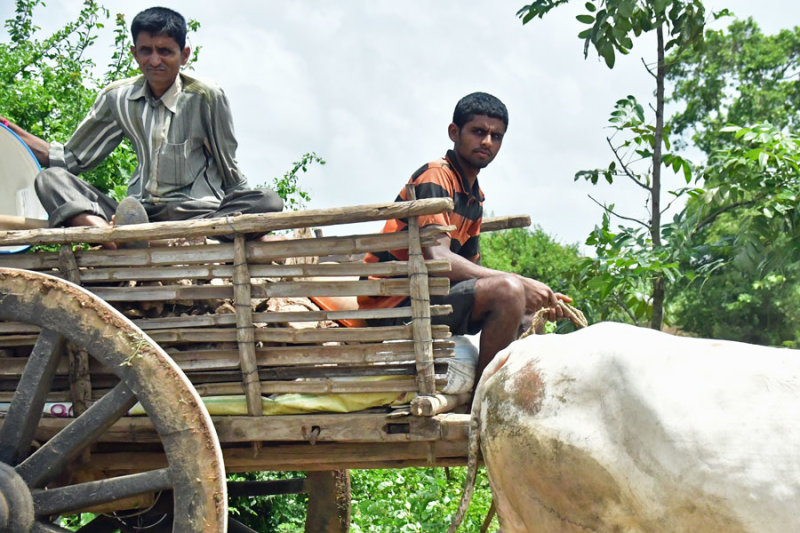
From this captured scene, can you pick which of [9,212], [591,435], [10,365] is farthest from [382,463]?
[9,212]

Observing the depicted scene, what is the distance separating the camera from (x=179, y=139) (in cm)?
350

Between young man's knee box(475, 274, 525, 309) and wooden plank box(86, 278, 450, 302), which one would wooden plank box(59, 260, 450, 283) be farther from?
young man's knee box(475, 274, 525, 309)

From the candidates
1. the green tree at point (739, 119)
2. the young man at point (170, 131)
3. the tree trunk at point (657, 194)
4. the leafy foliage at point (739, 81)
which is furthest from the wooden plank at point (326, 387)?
the leafy foliage at point (739, 81)

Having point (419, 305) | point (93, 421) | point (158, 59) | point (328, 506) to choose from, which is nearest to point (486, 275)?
point (419, 305)

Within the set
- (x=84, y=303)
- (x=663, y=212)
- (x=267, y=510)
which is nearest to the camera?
(x=84, y=303)

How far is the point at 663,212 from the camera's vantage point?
4.55 meters

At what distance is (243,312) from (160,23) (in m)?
1.39

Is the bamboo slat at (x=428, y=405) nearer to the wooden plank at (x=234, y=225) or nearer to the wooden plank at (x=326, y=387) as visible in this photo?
the wooden plank at (x=326, y=387)

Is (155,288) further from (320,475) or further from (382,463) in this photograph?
(320,475)

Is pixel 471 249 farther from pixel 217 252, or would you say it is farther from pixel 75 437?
pixel 75 437

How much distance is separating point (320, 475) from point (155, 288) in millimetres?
1643

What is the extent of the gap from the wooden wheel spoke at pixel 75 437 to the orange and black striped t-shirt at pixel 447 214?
0.90 meters

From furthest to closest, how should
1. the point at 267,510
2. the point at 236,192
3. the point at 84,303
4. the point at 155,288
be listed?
the point at 267,510 → the point at 236,192 → the point at 155,288 → the point at 84,303

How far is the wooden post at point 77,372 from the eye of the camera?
279 cm
